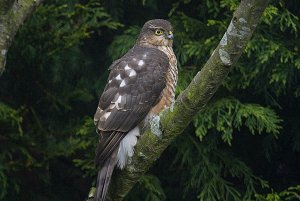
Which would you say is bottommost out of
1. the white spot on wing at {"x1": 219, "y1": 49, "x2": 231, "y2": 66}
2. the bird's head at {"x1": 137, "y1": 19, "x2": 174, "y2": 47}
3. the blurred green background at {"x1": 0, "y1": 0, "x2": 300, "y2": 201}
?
the blurred green background at {"x1": 0, "y1": 0, "x2": 300, "y2": 201}

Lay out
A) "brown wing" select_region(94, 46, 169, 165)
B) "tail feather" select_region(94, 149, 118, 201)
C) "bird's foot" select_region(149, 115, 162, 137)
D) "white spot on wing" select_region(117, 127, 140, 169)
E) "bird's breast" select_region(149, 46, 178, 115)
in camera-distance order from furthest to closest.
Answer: "bird's breast" select_region(149, 46, 178, 115)
"brown wing" select_region(94, 46, 169, 165)
"white spot on wing" select_region(117, 127, 140, 169)
"tail feather" select_region(94, 149, 118, 201)
"bird's foot" select_region(149, 115, 162, 137)

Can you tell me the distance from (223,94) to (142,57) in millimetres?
1113

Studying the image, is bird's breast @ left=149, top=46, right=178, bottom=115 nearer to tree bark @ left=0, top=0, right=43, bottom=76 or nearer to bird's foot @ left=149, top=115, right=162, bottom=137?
bird's foot @ left=149, top=115, right=162, bottom=137

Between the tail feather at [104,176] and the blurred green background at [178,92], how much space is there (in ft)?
4.02

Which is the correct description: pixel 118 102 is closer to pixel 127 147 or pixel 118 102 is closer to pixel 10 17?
pixel 127 147

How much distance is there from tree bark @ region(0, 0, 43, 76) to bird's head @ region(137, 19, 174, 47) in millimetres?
1129

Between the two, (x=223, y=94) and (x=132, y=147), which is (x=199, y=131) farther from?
(x=132, y=147)

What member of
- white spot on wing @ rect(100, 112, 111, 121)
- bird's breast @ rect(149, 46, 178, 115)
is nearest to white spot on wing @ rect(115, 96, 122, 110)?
white spot on wing @ rect(100, 112, 111, 121)

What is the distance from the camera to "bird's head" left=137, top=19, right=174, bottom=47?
5.68 metres

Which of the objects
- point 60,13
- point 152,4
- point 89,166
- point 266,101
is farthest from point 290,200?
point 60,13

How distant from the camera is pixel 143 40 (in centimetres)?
580

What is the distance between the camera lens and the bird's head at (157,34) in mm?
5676

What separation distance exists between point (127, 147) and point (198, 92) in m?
1.02

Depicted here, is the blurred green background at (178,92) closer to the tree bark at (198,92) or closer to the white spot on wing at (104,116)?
the white spot on wing at (104,116)
